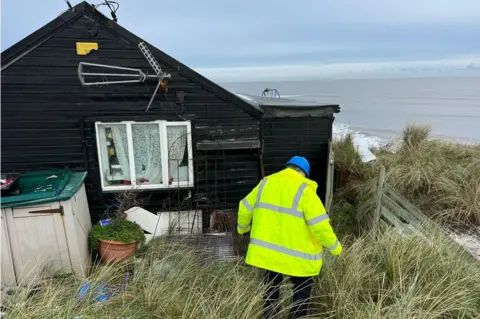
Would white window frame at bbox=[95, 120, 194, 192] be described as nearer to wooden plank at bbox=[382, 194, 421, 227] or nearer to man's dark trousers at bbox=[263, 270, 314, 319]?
man's dark trousers at bbox=[263, 270, 314, 319]

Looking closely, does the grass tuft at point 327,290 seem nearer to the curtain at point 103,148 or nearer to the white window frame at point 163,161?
the white window frame at point 163,161

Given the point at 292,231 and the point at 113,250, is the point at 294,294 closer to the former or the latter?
the point at 292,231

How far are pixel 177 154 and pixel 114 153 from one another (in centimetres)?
116

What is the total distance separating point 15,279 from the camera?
4.30 m

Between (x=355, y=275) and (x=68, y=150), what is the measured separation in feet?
16.8

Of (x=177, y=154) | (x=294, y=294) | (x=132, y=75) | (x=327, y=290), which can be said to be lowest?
(x=327, y=290)

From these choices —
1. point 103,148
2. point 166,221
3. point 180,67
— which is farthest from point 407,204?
point 103,148

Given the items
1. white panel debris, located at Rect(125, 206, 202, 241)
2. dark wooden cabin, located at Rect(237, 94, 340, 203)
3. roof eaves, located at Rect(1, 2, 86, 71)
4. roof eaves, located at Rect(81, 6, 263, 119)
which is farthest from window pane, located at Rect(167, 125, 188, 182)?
roof eaves, located at Rect(1, 2, 86, 71)

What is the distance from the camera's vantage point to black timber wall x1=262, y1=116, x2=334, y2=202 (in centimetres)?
680

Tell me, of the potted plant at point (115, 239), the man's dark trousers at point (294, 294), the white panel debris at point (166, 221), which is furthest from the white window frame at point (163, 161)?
the man's dark trousers at point (294, 294)

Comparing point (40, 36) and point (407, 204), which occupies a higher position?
point (40, 36)

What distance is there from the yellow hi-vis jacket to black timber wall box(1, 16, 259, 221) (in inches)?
131

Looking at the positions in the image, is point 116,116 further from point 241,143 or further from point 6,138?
point 241,143

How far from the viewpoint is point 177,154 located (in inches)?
249
